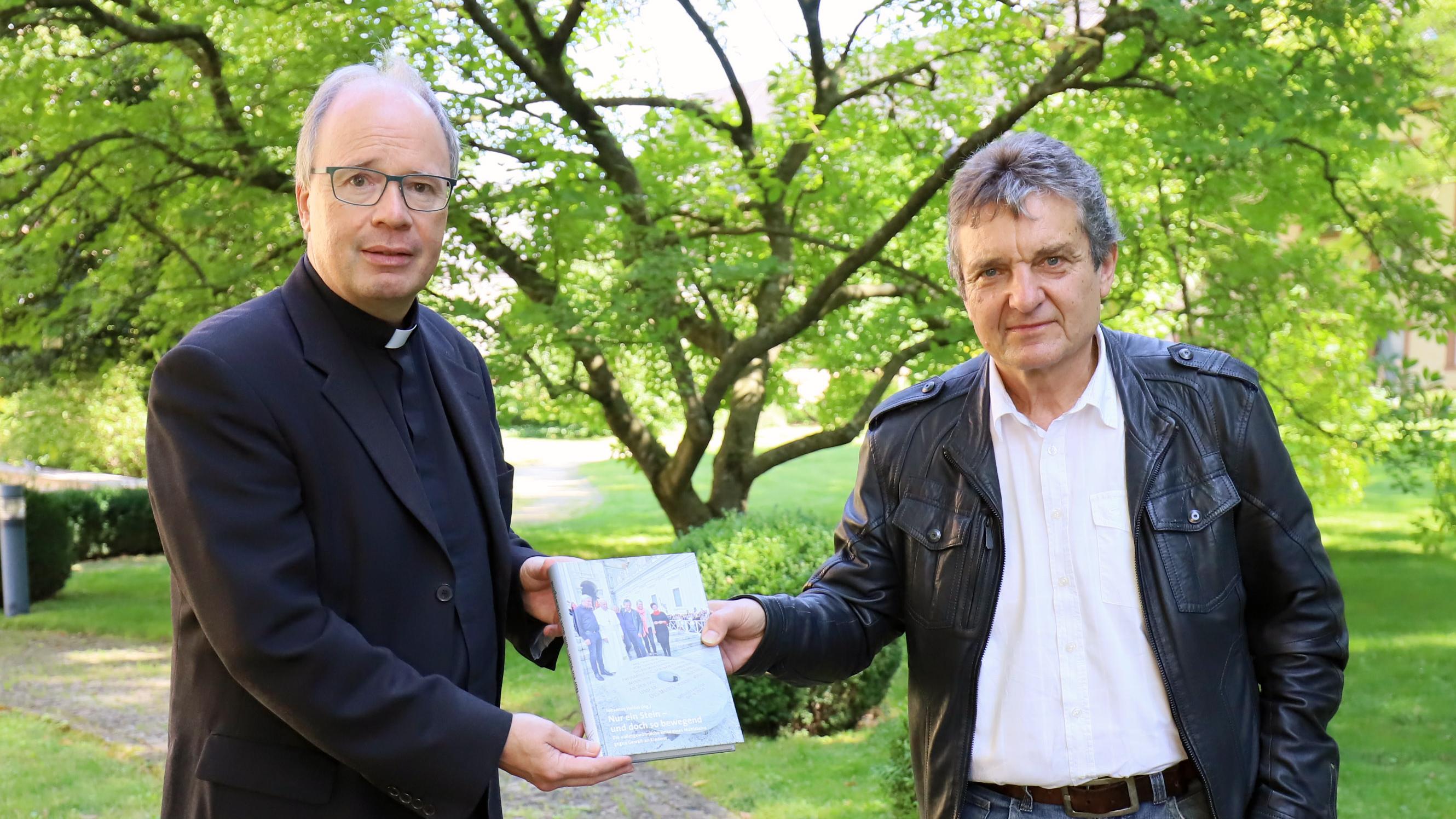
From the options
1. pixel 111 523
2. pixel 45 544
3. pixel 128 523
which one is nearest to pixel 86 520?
pixel 111 523

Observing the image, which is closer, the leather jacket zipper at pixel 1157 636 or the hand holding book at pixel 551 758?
the hand holding book at pixel 551 758

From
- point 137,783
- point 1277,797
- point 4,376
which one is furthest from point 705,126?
point 4,376

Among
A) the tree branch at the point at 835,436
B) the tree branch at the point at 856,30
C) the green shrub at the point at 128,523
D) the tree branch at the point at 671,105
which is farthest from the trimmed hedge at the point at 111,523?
the tree branch at the point at 856,30

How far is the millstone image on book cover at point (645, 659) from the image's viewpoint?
2453 mm

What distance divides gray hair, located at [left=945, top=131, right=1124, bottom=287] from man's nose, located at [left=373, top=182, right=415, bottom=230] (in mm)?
1115

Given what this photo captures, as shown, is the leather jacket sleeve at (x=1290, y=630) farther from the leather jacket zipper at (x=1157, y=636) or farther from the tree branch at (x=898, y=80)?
the tree branch at (x=898, y=80)

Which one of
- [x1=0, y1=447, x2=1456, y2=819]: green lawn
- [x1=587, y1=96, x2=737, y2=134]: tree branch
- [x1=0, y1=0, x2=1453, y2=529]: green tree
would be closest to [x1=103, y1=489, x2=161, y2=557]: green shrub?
[x1=0, y1=447, x2=1456, y2=819]: green lawn

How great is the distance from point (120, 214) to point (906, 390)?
1015 centimetres

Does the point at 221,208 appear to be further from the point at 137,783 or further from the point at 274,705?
the point at 274,705

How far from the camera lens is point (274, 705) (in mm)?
2186

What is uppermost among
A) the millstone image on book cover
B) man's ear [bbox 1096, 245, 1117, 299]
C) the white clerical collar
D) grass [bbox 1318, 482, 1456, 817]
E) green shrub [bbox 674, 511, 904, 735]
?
man's ear [bbox 1096, 245, 1117, 299]

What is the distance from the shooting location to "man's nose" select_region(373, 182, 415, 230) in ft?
7.96

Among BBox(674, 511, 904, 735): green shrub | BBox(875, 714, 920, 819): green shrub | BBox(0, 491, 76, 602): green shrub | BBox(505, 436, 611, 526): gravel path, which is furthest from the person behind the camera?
BBox(505, 436, 611, 526): gravel path

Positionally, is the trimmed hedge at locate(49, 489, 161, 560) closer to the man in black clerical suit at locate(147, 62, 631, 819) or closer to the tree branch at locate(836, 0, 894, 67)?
the tree branch at locate(836, 0, 894, 67)
